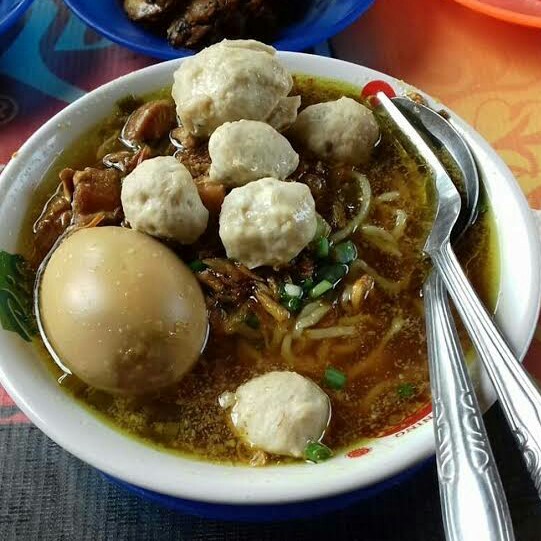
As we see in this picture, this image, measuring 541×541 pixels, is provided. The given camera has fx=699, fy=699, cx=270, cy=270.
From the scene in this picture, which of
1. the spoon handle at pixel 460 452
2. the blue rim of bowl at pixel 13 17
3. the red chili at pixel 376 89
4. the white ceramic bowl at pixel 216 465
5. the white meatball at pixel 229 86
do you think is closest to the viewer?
the spoon handle at pixel 460 452

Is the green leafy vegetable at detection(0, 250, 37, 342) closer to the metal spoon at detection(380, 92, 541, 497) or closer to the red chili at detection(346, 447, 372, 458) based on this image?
the red chili at detection(346, 447, 372, 458)

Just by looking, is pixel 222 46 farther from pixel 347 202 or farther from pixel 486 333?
pixel 486 333

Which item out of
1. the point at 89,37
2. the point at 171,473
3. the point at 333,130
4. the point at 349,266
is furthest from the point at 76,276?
the point at 89,37

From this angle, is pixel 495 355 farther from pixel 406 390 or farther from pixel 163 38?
pixel 163 38

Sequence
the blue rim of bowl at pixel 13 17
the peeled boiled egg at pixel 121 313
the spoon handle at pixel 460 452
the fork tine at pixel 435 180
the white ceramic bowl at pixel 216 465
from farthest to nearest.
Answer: the blue rim of bowl at pixel 13 17 → the fork tine at pixel 435 180 → the peeled boiled egg at pixel 121 313 → the white ceramic bowl at pixel 216 465 → the spoon handle at pixel 460 452

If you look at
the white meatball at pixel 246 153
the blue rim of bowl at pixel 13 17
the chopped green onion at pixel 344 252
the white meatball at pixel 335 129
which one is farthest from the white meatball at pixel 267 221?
the blue rim of bowl at pixel 13 17

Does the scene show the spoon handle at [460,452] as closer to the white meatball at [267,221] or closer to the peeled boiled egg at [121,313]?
the white meatball at [267,221]
